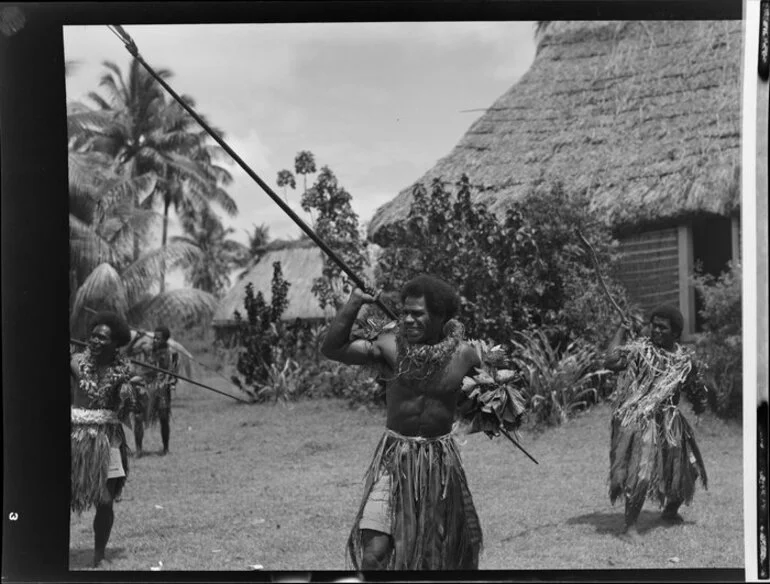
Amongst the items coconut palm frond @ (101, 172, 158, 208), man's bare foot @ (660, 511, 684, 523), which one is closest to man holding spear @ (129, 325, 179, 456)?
coconut palm frond @ (101, 172, 158, 208)

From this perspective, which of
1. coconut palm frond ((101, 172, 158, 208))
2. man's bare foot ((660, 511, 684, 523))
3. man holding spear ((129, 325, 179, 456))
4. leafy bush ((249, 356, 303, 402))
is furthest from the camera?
leafy bush ((249, 356, 303, 402))

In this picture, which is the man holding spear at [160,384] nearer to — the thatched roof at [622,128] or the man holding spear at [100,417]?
the thatched roof at [622,128]

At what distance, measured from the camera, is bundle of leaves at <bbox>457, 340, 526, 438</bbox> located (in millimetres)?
4715

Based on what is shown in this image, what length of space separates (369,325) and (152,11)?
1.93 meters

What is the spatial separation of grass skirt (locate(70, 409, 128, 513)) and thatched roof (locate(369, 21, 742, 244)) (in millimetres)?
3801

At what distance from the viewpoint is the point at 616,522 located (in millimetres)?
7055

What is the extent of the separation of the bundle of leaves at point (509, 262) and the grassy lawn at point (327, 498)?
95 centimetres

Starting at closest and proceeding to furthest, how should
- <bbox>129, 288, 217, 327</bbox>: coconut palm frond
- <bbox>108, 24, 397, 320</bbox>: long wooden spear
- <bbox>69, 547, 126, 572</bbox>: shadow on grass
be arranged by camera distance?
<bbox>108, 24, 397, 320</bbox>: long wooden spear
<bbox>69, 547, 126, 572</bbox>: shadow on grass
<bbox>129, 288, 217, 327</bbox>: coconut palm frond

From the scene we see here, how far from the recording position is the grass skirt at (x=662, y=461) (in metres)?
6.50

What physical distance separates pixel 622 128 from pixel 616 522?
3.81 metres

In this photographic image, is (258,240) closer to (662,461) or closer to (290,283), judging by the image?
(290,283)

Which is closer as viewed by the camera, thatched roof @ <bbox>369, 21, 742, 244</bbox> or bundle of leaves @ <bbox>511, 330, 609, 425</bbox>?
thatched roof @ <bbox>369, 21, 742, 244</bbox>

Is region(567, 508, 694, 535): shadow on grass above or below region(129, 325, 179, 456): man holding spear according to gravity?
below

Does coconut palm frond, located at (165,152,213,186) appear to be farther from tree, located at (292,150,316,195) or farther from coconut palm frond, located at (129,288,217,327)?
tree, located at (292,150,316,195)
